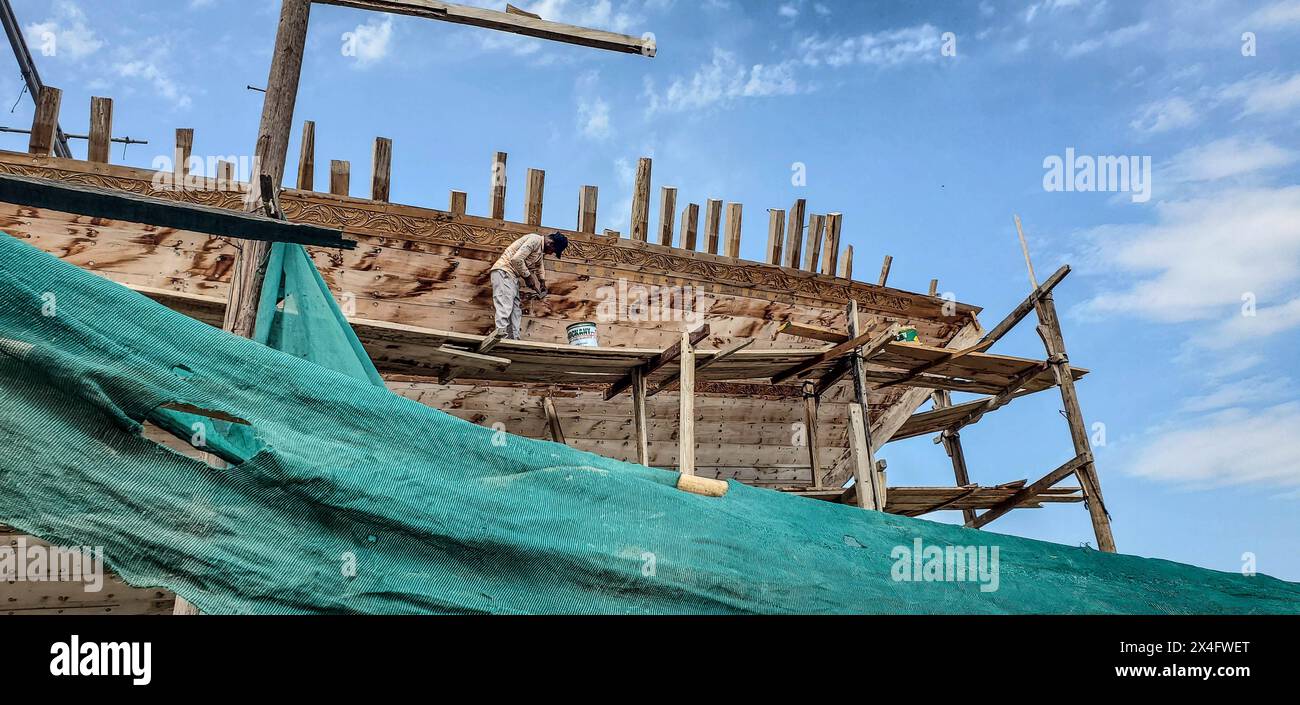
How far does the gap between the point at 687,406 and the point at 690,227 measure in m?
3.05

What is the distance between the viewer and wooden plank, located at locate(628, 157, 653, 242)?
994 centimetres

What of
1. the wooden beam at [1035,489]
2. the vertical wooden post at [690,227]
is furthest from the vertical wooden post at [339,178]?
the wooden beam at [1035,489]

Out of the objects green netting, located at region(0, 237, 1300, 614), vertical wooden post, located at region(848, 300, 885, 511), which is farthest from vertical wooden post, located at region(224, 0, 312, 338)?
vertical wooden post, located at region(848, 300, 885, 511)

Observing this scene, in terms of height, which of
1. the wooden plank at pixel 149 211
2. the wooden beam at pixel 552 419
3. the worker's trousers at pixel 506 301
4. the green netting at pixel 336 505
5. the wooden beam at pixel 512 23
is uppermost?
the wooden beam at pixel 512 23

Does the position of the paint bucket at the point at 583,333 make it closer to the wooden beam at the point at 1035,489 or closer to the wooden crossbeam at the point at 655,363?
the wooden crossbeam at the point at 655,363

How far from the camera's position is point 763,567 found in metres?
3.12

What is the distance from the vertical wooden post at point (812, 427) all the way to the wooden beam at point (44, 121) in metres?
7.57

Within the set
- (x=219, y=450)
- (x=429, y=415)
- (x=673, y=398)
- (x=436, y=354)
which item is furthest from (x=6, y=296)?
(x=673, y=398)

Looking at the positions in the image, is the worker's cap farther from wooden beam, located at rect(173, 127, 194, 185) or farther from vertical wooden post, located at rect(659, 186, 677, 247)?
wooden beam, located at rect(173, 127, 194, 185)

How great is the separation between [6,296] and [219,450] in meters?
0.79

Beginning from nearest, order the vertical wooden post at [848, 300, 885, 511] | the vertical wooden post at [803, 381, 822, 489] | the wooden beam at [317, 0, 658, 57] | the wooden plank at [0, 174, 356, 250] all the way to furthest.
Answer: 1. the wooden plank at [0, 174, 356, 250]
2. the wooden beam at [317, 0, 658, 57]
3. the vertical wooden post at [848, 300, 885, 511]
4. the vertical wooden post at [803, 381, 822, 489]

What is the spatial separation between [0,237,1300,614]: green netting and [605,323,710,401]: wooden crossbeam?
15.3ft

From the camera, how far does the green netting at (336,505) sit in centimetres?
273

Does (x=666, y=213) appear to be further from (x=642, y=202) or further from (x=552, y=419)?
(x=552, y=419)
